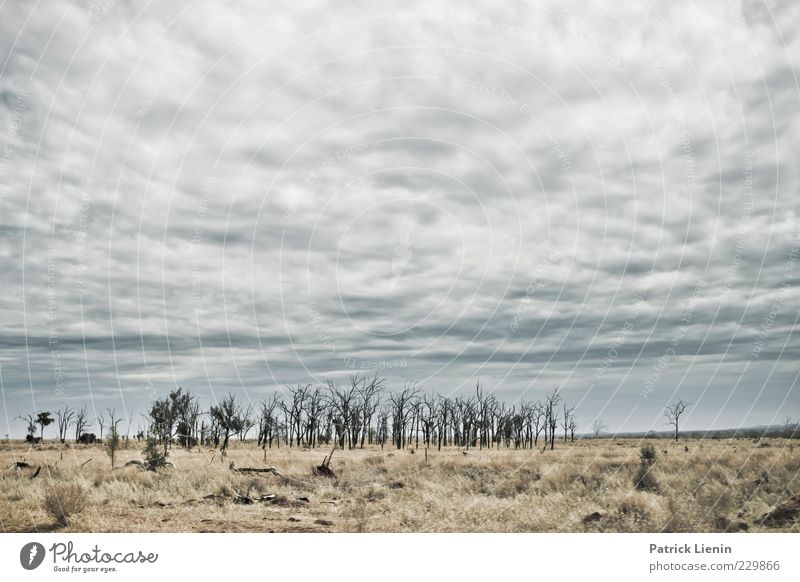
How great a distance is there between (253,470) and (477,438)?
3620 inches

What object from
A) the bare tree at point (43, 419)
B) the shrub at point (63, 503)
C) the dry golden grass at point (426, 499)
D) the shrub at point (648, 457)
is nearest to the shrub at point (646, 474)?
the shrub at point (648, 457)

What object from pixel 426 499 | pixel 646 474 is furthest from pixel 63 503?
pixel 646 474

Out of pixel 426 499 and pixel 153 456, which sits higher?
pixel 153 456

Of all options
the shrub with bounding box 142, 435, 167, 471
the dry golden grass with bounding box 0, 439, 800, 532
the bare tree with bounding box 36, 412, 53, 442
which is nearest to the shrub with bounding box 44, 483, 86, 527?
the dry golden grass with bounding box 0, 439, 800, 532

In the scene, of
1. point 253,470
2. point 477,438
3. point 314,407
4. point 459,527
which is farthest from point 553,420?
point 459,527

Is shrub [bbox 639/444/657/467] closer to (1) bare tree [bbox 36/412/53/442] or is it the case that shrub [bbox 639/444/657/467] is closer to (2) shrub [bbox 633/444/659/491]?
(2) shrub [bbox 633/444/659/491]

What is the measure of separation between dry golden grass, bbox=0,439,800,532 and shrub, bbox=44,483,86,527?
11 centimetres

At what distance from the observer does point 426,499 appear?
21.5 meters
